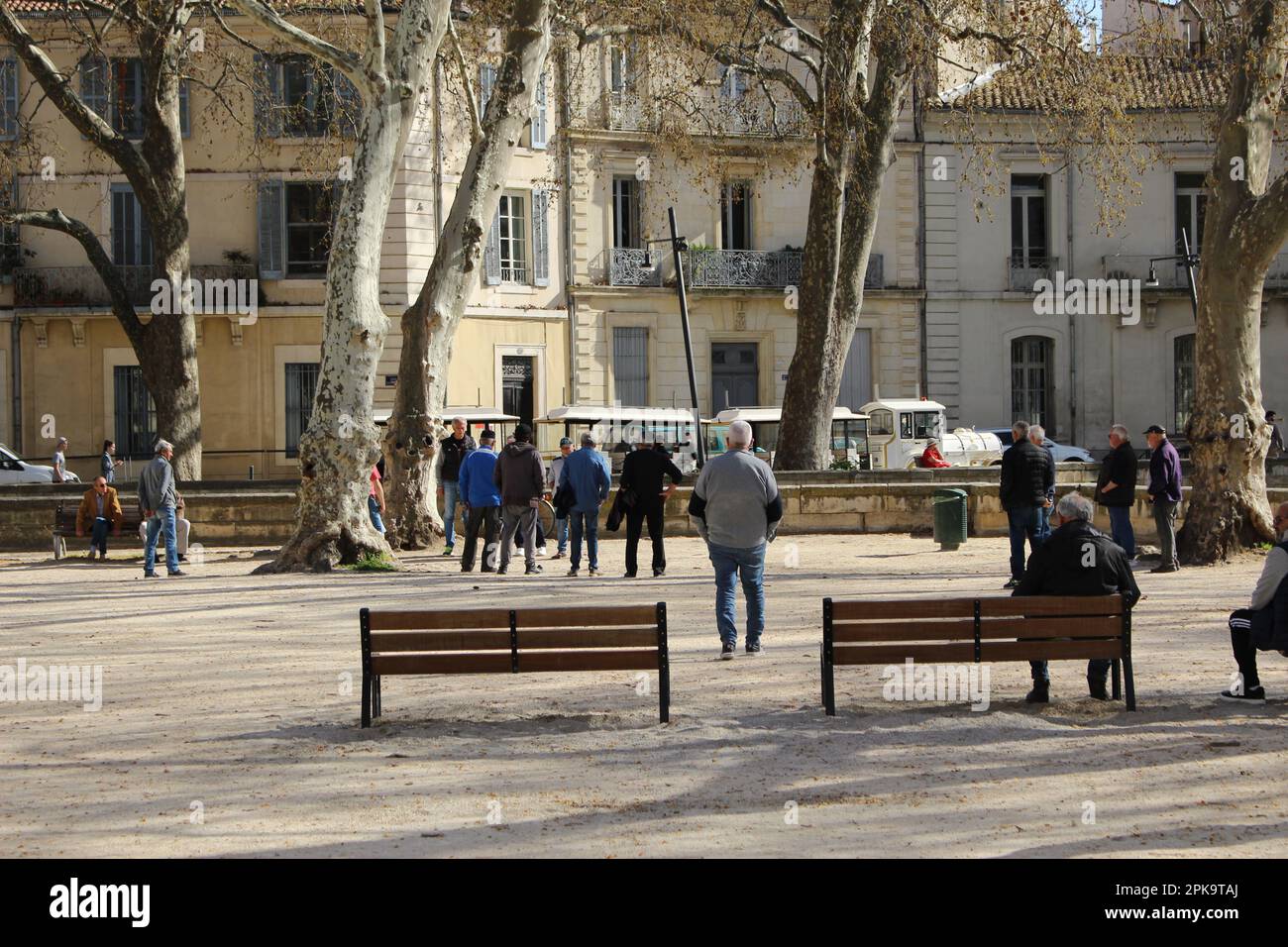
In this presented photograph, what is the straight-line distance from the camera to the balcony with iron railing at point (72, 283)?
3447 centimetres

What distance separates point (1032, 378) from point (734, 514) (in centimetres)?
3001

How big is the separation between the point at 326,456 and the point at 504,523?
7.44 feet

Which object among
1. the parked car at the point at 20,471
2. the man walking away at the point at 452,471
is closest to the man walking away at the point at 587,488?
the man walking away at the point at 452,471

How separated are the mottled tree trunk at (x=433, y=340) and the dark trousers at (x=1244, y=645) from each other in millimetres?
13845

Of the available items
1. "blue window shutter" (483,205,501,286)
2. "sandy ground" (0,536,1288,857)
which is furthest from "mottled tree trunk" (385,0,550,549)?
"blue window shutter" (483,205,501,286)

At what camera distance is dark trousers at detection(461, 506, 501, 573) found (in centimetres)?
1808

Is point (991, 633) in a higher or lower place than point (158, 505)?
lower

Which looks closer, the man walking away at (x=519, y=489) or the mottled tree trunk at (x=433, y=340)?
the man walking away at (x=519, y=489)

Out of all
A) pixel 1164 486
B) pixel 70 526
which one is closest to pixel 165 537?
pixel 70 526

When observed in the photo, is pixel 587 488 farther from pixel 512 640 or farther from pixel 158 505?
pixel 512 640

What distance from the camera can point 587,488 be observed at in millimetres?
18109

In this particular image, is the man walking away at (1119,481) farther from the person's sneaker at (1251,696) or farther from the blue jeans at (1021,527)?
the person's sneaker at (1251,696)
